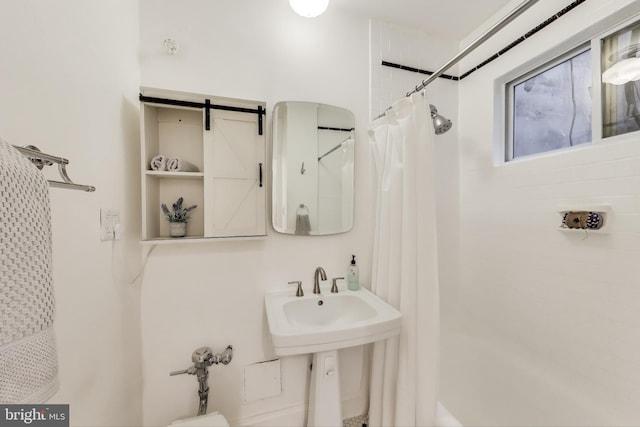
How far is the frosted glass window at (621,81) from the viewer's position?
1.03m

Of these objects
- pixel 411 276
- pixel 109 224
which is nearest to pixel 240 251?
pixel 109 224

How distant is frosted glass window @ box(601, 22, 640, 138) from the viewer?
103cm

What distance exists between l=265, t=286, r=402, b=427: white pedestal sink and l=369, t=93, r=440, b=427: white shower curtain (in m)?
0.16

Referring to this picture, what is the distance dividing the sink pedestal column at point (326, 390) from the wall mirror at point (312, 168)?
625 millimetres

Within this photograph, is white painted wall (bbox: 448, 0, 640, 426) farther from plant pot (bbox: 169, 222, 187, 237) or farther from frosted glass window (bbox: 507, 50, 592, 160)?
plant pot (bbox: 169, 222, 187, 237)

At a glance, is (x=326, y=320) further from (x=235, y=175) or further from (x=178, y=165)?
(x=178, y=165)

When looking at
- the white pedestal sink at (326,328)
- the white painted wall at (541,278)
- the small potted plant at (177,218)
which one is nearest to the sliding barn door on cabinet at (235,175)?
the small potted plant at (177,218)

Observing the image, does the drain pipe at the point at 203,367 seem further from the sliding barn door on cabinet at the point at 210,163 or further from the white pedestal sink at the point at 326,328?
the sliding barn door on cabinet at the point at 210,163

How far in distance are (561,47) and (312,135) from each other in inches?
54.5

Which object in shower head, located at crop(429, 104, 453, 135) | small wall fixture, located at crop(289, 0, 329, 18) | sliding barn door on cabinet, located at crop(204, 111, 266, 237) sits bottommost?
sliding barn door on cabinet, located at crop(204, 111, 266, 237)

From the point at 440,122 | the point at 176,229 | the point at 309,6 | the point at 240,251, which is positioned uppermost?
the point at 309,6

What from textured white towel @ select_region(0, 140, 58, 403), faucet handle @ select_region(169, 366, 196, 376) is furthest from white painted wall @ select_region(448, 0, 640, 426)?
textured white towel @ select_region(0, 140, 58, 403)

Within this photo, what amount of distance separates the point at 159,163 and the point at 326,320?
1.15m

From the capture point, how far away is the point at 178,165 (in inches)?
43.4
